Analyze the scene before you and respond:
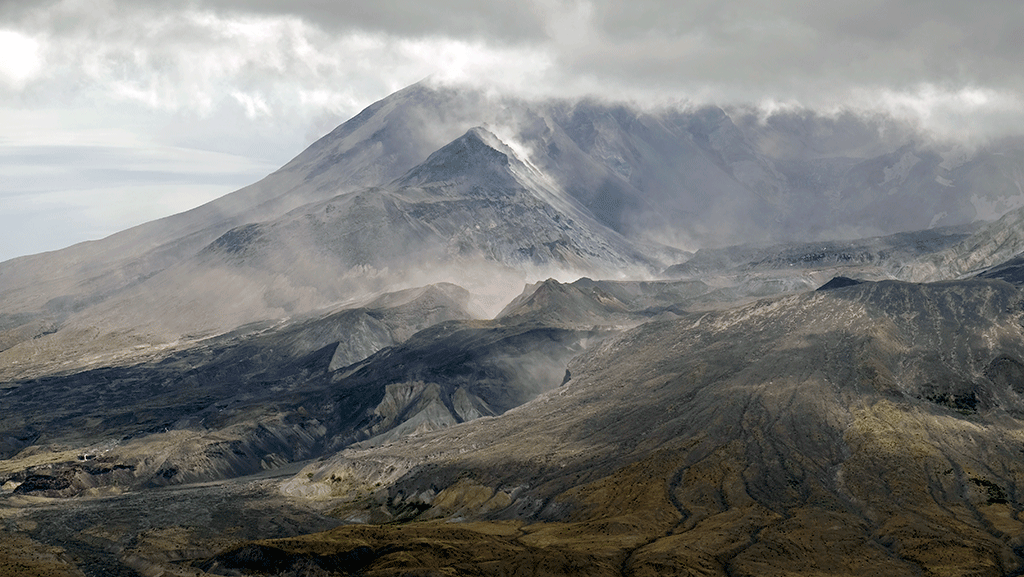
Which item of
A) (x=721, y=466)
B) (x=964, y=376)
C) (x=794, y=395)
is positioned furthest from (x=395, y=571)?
(x=964, y=376)

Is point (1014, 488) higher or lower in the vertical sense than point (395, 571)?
lower

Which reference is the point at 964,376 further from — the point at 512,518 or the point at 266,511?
the point at 266,511

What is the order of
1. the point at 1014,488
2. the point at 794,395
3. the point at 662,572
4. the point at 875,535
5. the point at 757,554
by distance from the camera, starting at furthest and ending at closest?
1. the point at 794,395
2. the point at 1014,488
3. the point at 875,535
4. the point at 757,554
5. the point at 662,572

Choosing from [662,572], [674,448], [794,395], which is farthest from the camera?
[794,395]

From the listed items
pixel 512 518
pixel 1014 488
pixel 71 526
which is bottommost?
pixel 1014 488

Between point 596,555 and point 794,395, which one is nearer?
point 596,555

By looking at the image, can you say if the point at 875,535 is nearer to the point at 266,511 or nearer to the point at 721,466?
the point at 721,466

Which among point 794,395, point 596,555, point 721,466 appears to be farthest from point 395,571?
point 794,395
